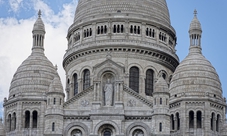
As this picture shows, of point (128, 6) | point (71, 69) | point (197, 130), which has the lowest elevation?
point (197, 130)

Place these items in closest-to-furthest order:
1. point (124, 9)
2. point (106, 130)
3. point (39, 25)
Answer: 1. point (106, 130)
2. point (39, 25)
3. point (124, 9)

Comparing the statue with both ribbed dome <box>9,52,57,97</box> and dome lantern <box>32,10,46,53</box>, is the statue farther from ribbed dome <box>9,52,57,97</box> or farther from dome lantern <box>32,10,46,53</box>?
dome lantern <box>32,10,46,53</box>

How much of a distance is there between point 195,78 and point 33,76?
1586 cm

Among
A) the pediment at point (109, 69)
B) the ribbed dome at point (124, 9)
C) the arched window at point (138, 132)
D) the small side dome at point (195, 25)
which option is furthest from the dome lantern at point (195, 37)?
the arched window at point (138, 132)

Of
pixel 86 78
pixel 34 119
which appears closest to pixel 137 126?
pixel 34 119

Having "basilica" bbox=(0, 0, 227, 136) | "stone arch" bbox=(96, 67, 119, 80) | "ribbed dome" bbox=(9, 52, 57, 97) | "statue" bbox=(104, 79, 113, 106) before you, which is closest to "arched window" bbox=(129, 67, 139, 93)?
"basilica" bbox=(0, 0, 227, 136)

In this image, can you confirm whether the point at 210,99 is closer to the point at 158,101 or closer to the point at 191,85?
the point at 191,85

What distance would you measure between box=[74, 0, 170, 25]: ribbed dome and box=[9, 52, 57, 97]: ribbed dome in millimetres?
7619

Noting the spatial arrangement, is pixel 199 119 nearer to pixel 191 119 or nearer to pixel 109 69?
pixel 191 119

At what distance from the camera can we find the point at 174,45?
104688 mm

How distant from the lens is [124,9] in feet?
332

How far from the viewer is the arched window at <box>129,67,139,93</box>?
97.4 meters

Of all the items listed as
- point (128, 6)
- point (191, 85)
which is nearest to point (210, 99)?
point (191, 85)

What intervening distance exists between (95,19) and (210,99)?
16.1 meters
